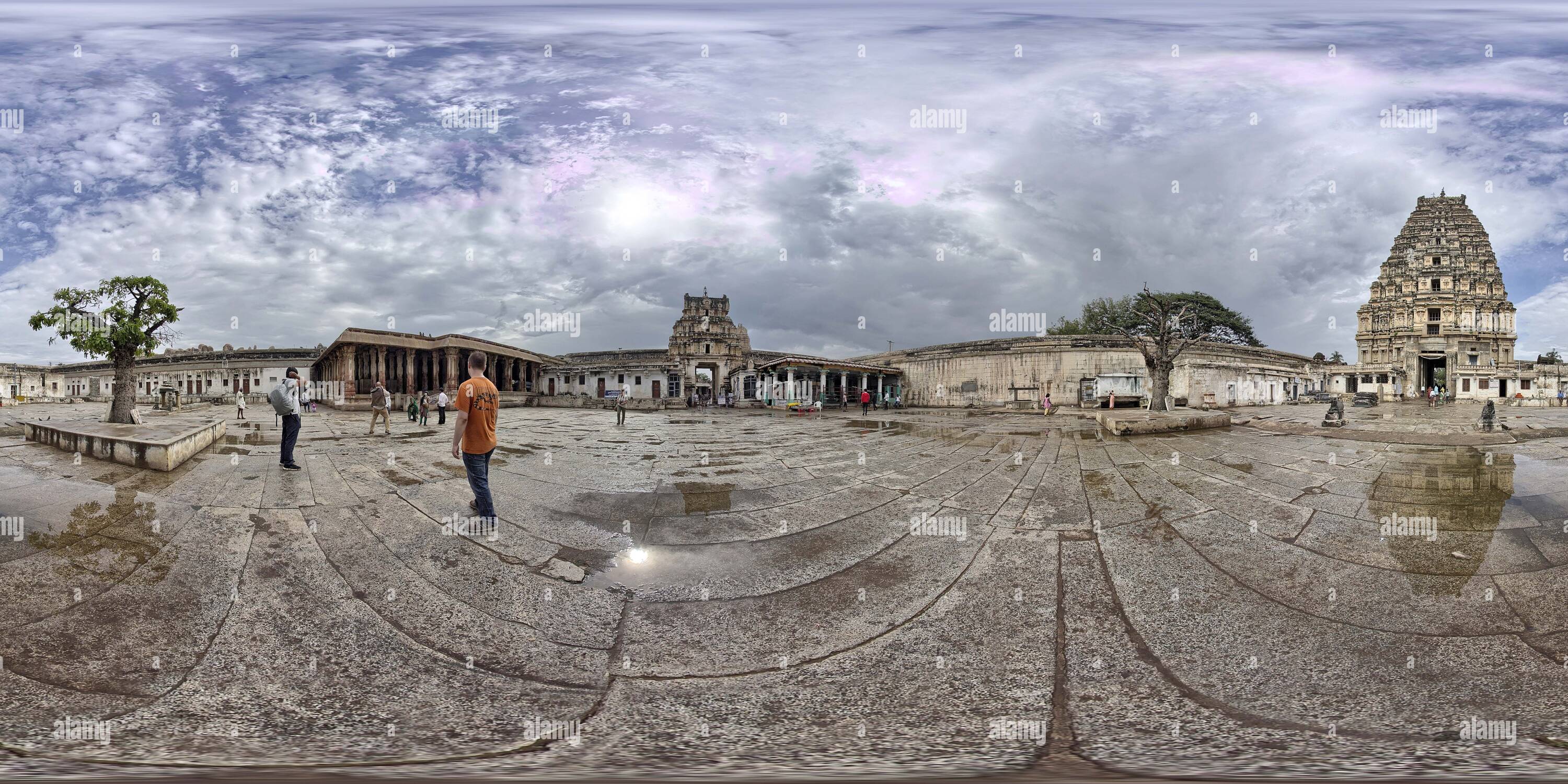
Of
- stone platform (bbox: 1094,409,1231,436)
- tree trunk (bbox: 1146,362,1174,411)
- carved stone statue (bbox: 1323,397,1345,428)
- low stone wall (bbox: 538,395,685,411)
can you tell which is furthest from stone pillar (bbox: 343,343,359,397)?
carved stone statue (bbox: 1323,397,1345,428)

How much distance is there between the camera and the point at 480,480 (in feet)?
17.1

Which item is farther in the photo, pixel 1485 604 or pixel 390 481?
pixel 390 481

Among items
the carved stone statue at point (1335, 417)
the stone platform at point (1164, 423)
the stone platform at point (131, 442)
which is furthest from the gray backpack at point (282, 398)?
the carved stone statue at point (1335, 417)

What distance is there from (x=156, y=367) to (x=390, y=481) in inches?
2760

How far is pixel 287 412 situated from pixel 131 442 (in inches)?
67.6

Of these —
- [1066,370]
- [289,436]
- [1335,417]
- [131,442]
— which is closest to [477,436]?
[289,436]

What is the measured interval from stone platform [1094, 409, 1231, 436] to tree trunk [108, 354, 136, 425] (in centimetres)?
2186

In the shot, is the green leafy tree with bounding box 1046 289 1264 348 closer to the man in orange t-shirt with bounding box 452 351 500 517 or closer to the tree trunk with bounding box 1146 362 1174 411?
the tree trunk with bounding box 1146 362 1174 411

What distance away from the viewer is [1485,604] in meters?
3.70

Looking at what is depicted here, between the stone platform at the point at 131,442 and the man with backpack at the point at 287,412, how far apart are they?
1110mm

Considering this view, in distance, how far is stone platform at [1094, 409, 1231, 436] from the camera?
41.8 ft

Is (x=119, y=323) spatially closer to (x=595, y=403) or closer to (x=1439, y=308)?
(x=595, y=403)

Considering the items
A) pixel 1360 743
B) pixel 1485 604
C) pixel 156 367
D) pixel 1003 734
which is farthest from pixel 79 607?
pixel 156 367

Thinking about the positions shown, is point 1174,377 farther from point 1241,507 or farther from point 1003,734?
point 1003,734
